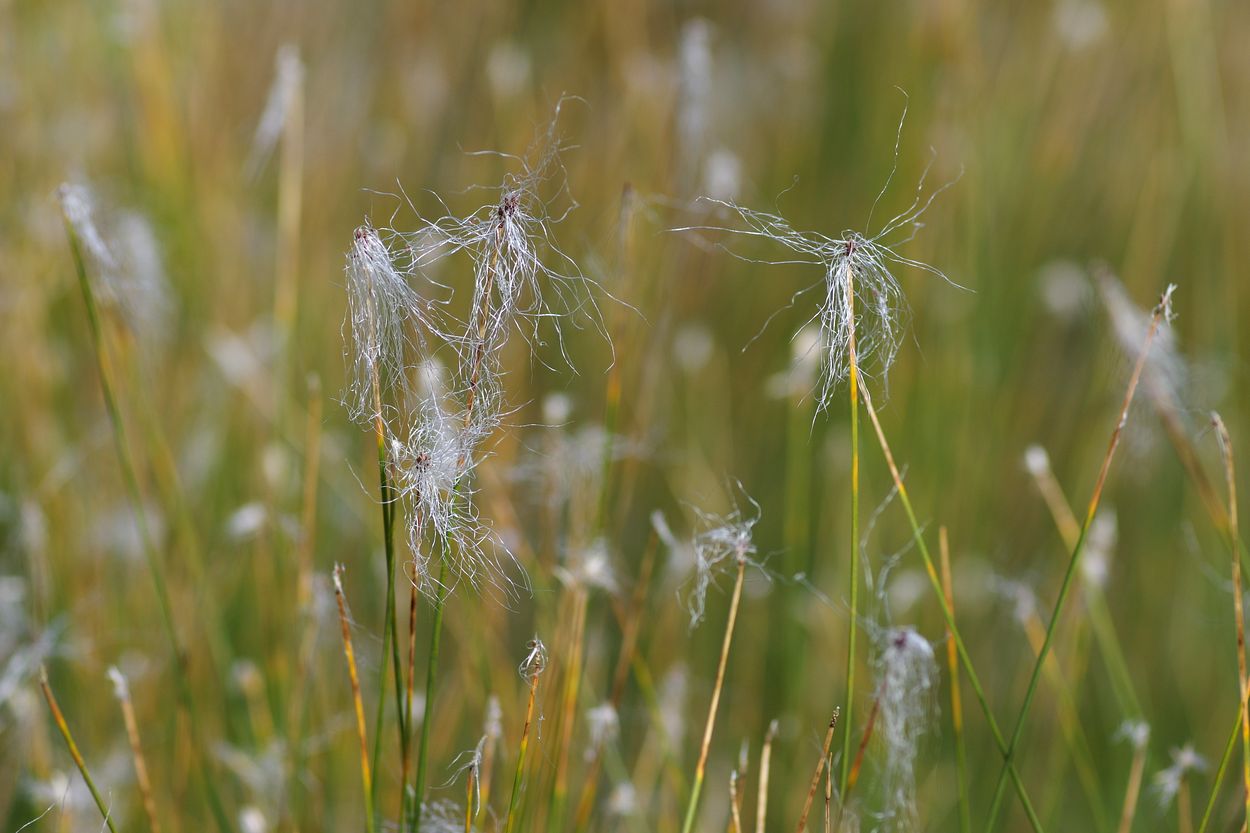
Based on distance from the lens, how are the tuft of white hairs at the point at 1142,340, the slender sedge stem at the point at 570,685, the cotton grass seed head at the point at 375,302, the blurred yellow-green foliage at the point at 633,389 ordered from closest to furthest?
the cotton grass seed head at the point at 375,302 < the slender sedge stem at the point at 570,685 < the tuft of white hairs at the point at 1142,340 < the blurred yellow-green foliage at the point at 633,389

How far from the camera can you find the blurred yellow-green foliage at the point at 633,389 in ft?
3.39

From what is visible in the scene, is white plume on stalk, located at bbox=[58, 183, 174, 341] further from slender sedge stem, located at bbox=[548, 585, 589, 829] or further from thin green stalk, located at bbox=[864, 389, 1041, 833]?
thin green stalk, located at bbox=[864, 389, 1041, 833]

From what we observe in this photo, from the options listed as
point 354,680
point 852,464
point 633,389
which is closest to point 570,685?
point 354,680

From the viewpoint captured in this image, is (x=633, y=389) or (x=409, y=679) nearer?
(x=409, y=679)

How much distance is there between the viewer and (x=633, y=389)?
1.42 metres

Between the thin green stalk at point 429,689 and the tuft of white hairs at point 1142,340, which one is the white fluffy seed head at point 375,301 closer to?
the thin green stalk at point 429,689

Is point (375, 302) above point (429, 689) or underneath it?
above

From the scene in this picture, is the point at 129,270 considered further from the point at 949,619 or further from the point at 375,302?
the point at 949,619

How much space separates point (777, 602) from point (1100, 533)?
549mm

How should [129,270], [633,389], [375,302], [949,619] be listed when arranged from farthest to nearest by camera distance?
[633,389], [129,270], [949,619], [375,302]

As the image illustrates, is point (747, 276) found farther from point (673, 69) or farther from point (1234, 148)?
point (1234, 148)

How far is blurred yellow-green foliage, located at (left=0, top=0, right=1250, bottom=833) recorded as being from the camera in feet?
3.39

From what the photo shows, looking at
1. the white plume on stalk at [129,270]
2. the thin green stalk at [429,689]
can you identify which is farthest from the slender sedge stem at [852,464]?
the white plume on stalk at [129,270]

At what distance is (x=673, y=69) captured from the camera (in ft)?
6.26
